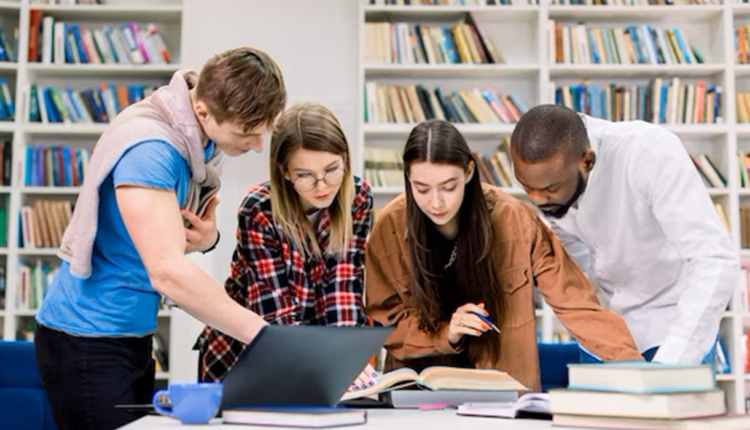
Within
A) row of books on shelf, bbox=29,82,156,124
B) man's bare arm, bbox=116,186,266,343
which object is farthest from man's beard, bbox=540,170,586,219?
row of books on shelf, bbox=29,82,156,124

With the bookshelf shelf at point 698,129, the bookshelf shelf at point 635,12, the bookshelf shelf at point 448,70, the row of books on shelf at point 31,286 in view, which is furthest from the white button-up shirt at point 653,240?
the row of books on shelf at point 31,286

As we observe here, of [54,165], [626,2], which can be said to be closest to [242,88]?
[54,165]

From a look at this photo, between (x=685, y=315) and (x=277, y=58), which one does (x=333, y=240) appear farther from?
(x=277, y=58)

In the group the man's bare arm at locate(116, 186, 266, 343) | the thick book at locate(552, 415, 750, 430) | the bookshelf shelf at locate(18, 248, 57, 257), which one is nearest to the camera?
the thick book at locate(552, 415, 750, 430)

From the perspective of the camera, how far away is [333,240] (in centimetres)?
200

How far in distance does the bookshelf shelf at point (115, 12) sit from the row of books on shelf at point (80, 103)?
1.38 ft

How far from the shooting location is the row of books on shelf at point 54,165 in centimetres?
456

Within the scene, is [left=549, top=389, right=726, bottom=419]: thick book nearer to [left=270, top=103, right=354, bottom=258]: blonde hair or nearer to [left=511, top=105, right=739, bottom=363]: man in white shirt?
[left=511, top=105, right=739, bottom=363]: man in white shirt

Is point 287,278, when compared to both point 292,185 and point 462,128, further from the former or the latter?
point 462,128

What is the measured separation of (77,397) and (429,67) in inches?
131

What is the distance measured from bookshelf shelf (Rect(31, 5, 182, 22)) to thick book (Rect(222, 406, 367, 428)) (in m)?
3.73

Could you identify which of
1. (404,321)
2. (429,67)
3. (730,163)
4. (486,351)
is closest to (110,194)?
(404,321)

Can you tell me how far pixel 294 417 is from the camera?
1.25 metres

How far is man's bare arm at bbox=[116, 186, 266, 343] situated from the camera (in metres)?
1.42
